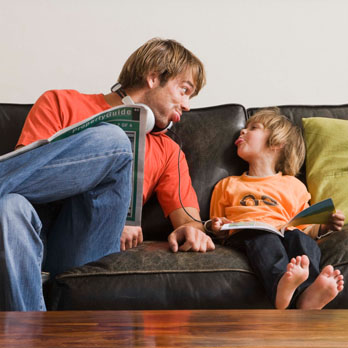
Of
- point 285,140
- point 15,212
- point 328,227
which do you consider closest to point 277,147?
point 285,140

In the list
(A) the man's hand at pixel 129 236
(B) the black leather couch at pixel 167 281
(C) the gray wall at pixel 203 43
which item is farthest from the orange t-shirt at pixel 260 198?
(C) the gray wall at pixel 203 43

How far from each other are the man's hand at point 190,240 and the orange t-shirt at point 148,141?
0.67ft

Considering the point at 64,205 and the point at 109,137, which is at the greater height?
the point at 109,137

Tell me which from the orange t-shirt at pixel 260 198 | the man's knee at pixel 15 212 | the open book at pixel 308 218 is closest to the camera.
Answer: the man's knee at pixel 15 212

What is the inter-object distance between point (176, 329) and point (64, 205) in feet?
2.48

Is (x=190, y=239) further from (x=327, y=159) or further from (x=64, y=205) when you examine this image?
(x=327, y=159)

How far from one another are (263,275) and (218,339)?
0.72 m

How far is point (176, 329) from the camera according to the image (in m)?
0.71

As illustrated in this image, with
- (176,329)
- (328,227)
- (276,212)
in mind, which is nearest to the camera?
(176,329)

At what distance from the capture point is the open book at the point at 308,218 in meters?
1.47

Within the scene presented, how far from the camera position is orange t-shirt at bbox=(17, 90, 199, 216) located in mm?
1688

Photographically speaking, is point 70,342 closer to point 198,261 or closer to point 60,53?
point 198,261

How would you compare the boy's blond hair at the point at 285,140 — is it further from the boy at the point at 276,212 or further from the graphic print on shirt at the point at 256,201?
the graphic print on shirt at the point at 256,201

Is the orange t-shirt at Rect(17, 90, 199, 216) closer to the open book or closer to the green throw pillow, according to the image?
the open book
